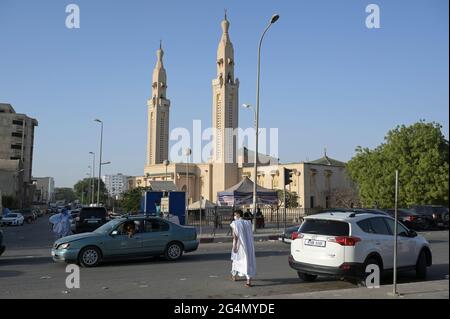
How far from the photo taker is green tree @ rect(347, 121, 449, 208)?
145ft

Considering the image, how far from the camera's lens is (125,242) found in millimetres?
14508

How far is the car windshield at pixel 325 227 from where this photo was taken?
10.6 metres

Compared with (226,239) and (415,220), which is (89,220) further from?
(415,220)

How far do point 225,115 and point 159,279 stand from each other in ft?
260

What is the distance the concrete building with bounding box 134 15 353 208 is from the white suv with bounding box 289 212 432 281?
212ft

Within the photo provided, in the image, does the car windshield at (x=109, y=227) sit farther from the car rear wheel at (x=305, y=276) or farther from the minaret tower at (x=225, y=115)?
the minaret tower at (x=225, y=115)

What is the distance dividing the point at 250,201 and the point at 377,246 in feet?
75.1

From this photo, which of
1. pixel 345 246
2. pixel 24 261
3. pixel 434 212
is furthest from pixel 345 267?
pixel 434 212

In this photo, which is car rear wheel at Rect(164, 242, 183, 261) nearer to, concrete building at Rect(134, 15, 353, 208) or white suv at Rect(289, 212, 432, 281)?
white suv at Rect(289, 212, 432, 281)

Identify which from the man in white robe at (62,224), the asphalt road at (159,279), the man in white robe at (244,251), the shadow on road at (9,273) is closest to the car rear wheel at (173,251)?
the asphalt road at (159,279)

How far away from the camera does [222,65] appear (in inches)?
3622

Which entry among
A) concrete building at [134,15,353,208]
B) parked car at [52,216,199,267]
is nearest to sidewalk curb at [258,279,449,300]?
parked car at [52,216,199,267]
